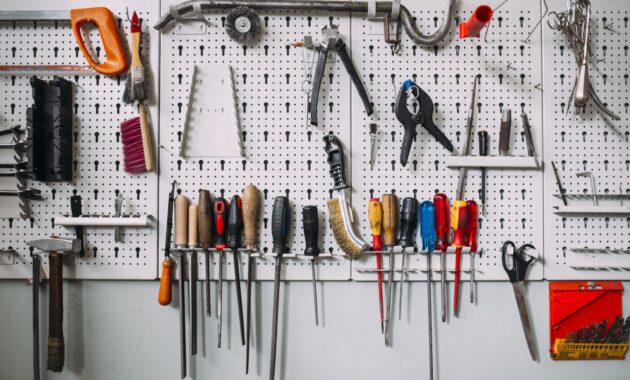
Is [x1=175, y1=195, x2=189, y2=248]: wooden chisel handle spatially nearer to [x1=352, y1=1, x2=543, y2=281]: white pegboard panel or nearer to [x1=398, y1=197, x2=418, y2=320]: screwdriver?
[x1=352, y1=1, x2=543, y2=281]: white pegboard panel

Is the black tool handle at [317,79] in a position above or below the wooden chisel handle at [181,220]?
above

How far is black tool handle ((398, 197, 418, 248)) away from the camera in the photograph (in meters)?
1.46

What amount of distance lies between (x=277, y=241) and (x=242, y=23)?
795 millimetres

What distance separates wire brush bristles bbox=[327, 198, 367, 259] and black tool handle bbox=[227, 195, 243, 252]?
1.07 feet

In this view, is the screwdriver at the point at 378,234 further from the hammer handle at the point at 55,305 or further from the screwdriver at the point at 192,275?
the hammer handle at the point at 55,305

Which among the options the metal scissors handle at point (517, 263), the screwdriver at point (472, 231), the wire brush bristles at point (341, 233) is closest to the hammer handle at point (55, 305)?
the wire brush bristles at point (341, 233)

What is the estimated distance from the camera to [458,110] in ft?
→ 5.06

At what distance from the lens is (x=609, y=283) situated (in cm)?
154

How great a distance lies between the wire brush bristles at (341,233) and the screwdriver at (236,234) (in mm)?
326

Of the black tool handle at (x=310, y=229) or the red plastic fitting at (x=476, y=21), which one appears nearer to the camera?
the red plastic fitting at (x=476, y=21)

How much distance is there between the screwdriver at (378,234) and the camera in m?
1.47

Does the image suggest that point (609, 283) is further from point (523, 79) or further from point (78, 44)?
point (78, 44)

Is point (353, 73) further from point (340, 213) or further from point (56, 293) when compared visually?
point (56, 293)

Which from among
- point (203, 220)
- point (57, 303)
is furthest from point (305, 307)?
point (57, 303)
